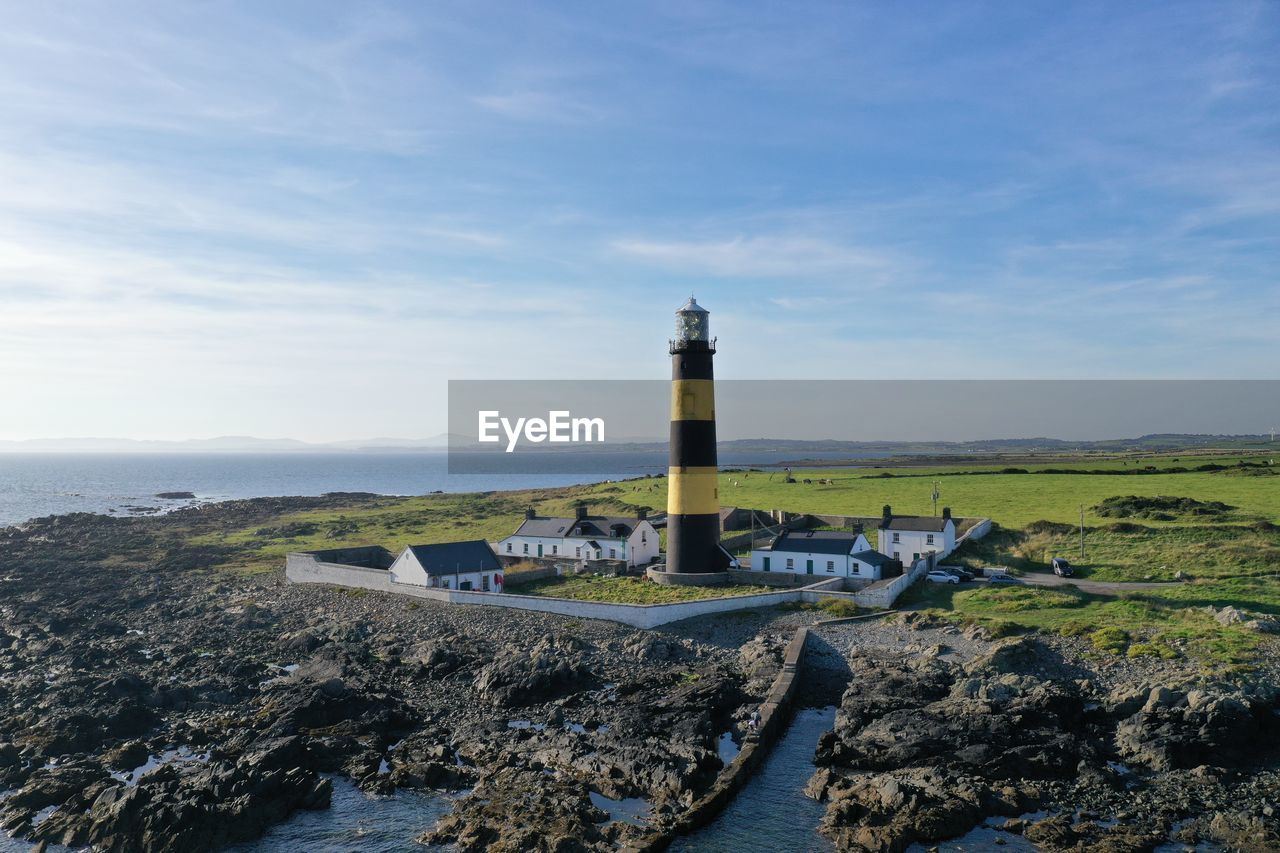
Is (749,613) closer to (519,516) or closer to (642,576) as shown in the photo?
(642,576)

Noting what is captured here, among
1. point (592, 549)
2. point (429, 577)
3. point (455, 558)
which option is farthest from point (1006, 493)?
point (429, 577)

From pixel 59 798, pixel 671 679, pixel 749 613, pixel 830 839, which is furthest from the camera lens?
pixel 749 613

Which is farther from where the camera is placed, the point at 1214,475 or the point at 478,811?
the point at 1214,475

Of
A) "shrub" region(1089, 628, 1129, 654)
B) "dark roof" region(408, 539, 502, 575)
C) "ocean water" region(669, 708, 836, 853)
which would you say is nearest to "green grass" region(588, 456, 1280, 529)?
"shrub" region(1089, 628, 1129, 654)

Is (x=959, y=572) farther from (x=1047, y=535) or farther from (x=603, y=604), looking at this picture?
(x=603, y=604)

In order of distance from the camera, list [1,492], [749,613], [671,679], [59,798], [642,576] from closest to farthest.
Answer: [59,798] → [671,679] → [749,613] → [642,576] → [1,492]

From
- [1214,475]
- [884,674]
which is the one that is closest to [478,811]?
[884,674]

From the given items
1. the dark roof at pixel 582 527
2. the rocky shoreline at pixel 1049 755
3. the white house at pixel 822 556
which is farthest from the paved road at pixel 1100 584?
the dark roof at pixel 582 527

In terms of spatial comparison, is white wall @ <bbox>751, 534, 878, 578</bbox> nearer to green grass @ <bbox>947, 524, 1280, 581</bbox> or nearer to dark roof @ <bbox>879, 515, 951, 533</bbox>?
dark roof @ <bbox>879, 515, 951, 533</bbox>
